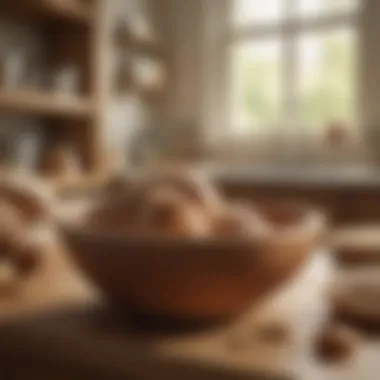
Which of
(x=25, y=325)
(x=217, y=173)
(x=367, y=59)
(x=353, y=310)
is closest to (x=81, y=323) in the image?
(x=25, y=325)

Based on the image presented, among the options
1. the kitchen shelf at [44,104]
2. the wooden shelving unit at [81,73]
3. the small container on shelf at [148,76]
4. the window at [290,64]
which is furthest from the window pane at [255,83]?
the kitchen shelf at [44,104]

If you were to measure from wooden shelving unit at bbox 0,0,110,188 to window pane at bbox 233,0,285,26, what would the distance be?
0.69m

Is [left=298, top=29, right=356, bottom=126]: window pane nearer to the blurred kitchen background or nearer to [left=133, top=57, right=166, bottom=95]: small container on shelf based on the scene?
the blurred kitchen background

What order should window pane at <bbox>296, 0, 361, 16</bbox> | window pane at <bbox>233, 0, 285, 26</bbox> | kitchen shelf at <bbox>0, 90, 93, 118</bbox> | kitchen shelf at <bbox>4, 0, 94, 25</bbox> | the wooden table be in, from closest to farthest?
the wooden table, kitchen shelf at <bbox>0, 90, 93, 118</bbox>, kitchen shelf at <bbox>4, 0, 94, 25</bbox>, window pane at <bbox>296, 0, 361, 16</bbox>, window pane at <bbox>233, 0, 285, 26</bbox>

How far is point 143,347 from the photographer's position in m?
0.52

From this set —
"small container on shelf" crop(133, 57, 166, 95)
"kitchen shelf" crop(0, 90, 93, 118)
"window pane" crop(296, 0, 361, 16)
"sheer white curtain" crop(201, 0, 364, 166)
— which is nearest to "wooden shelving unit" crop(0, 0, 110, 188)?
"kitchen shelf" crop(0, 90, 93, 118)

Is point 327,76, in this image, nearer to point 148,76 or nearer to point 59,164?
point 148,76

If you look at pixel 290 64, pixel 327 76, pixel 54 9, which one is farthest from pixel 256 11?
pixel 54 9

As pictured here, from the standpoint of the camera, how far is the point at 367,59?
3.12 metres

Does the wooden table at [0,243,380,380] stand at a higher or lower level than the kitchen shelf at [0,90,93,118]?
lower

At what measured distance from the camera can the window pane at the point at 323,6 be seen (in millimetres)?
3211

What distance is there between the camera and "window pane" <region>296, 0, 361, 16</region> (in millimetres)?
3211

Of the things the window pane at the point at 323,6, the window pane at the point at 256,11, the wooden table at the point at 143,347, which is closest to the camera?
the wooden table at the point at 143,347

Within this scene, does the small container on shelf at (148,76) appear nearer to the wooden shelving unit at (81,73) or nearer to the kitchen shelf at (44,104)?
the wooden shelving unit at (81,73)
